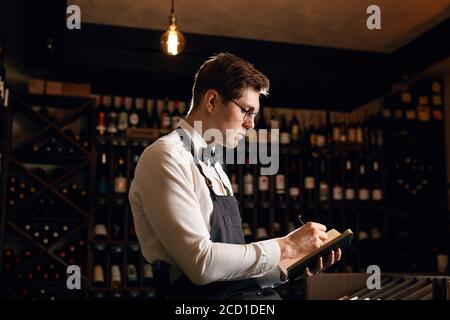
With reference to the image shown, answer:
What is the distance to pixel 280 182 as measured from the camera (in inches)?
223

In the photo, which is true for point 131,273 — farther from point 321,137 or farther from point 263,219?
point 321,137

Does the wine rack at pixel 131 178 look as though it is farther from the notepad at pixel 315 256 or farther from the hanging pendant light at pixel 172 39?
the notepad at pixel 315 256

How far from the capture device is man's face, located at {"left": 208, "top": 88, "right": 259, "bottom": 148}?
154 cm

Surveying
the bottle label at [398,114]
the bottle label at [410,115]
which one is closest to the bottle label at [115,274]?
the bottle label at [398,114]

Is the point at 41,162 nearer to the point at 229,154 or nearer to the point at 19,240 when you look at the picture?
the point at 19,240

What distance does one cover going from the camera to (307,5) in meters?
4.58

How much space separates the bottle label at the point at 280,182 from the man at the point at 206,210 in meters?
4.04

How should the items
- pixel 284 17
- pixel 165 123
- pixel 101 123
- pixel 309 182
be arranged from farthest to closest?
pixel 309 182 < pixel 165 123 < pixel 101 123 < pixel 284 17

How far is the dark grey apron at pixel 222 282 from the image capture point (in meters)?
1.35

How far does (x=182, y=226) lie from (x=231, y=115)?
1.26 ft

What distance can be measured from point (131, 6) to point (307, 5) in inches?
55.1

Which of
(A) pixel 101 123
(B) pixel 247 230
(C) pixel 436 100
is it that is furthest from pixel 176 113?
(C) pixel 436 100

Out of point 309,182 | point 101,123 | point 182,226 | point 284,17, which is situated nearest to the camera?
point 182,226

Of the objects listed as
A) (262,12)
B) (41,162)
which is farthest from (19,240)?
(262,12)
